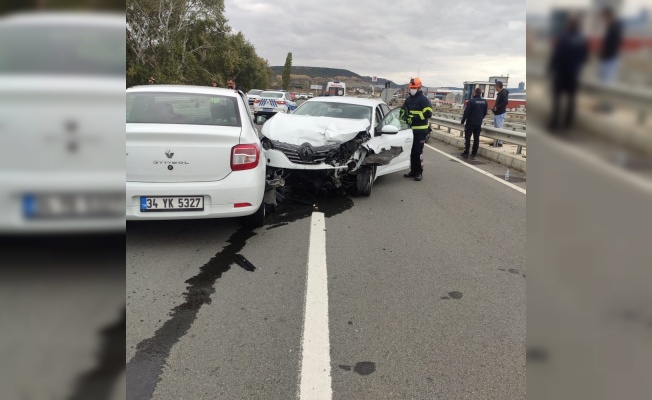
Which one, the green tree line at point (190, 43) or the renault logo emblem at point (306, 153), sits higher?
the green tree line at point (190, 43)

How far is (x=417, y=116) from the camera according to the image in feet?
27.2

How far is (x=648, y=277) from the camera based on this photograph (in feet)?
1.57

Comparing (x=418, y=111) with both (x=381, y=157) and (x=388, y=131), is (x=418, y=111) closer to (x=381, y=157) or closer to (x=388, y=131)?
(x=388, y=131)

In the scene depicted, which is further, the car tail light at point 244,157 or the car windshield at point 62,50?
the car tail light at point 244,157

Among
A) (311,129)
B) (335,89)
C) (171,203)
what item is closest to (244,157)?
(171,203)

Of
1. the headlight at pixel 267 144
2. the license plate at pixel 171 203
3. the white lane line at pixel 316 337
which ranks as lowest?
the white lane line at pixel 316 337

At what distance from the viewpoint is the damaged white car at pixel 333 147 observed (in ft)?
19.6

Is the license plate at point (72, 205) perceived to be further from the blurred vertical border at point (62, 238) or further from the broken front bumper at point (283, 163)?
the broken front bumper at point (283, 163)

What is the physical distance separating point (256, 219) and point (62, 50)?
468 cm

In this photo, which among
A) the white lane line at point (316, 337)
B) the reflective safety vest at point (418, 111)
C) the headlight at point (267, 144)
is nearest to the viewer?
the white lane line at point (316, 337)

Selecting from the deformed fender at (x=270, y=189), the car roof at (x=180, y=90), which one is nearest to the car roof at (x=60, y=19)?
the car roof at (x=180, y=90)

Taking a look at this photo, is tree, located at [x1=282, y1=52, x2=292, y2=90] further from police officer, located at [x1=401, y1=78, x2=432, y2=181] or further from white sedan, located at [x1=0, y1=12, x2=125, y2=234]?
white sedan, located at [x1=0, y1=12, x2=125, y2=234]

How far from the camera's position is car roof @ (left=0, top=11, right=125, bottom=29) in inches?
20.1

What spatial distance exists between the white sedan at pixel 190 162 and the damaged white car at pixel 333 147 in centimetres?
119
